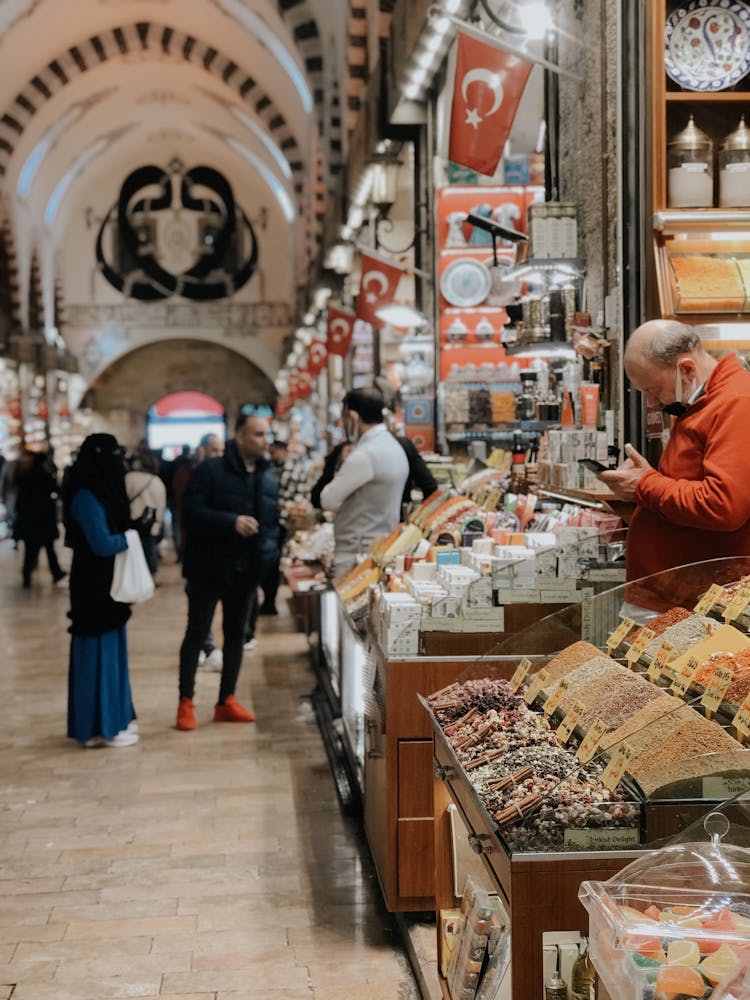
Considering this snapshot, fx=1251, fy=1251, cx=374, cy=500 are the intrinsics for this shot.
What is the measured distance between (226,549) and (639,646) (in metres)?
3.63

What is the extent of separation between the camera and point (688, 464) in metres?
3.09

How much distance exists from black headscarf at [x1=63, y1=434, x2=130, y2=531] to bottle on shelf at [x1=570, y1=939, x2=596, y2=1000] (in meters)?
3.93

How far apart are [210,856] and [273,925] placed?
2.18 feet

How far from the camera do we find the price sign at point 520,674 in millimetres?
2801

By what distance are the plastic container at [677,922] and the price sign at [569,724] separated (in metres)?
0.52

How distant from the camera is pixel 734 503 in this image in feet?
9.35

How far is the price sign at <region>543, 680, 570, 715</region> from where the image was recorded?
2543 mm

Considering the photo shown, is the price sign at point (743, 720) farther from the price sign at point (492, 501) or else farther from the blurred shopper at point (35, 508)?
the blurred shopper at point (35, 508)

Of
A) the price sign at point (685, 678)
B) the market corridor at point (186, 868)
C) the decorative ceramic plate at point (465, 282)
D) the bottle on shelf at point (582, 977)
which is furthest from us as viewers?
the decorative ceramic plate at point (465, 282)

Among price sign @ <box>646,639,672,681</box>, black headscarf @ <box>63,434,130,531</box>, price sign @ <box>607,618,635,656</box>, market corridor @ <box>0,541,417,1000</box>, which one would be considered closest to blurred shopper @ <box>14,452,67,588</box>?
market corridor @ <box>0,541,417,1000</box>

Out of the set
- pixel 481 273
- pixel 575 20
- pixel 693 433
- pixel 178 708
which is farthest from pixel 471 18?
pixel 693 433

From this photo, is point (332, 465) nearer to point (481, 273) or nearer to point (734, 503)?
point (481, 273)

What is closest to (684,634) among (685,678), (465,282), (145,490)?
(685,678)

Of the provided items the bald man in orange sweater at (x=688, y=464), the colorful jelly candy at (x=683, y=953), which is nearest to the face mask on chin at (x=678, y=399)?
the bald man in orange sweater at (x=688, y=464)
